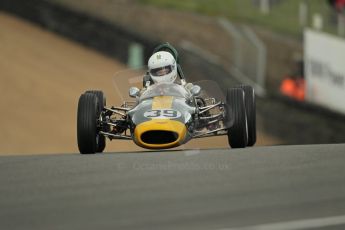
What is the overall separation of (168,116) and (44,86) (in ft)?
43.2

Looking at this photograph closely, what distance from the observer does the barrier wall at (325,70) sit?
20906 millimetres

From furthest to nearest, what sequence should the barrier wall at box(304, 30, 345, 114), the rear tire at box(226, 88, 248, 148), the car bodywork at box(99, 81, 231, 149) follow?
the barrier wall at box(304, 30, 345, 114) < the rear tire at box(226, 88, 248, 148) < the car bodywork at box(99, 81, 231, 149)

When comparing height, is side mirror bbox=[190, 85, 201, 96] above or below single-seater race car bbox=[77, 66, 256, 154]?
above

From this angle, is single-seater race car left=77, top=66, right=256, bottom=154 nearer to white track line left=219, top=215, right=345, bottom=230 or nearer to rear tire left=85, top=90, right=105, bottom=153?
rear tire left=85, top=90, right=105, bottom=153

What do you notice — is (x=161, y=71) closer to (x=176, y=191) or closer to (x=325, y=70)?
(x=176, y=191)

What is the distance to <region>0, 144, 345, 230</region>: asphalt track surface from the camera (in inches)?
252

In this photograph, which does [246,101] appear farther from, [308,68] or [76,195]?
[308,68]

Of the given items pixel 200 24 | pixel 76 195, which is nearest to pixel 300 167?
pixel 76 195

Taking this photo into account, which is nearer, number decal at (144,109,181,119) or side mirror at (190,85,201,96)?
number decal at (144,109,181,119)

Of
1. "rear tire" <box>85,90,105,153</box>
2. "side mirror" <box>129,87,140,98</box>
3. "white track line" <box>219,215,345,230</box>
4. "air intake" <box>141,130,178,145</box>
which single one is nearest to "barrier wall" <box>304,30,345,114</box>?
"side mirror" <box>129,87,140,98</box>

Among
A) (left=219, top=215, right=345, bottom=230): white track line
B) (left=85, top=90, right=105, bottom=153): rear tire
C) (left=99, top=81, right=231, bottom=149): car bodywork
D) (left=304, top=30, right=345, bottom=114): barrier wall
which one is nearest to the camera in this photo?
(left=219, top=215, right=345, bottom=230): white track line

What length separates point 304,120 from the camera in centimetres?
2053

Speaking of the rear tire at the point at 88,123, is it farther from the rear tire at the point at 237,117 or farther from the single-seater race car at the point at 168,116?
the rear tire at the point at 237,117

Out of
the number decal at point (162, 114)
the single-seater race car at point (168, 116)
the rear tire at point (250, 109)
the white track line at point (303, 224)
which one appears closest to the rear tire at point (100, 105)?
the single-seater race car at point (168, 116)
